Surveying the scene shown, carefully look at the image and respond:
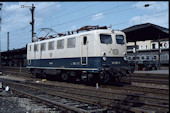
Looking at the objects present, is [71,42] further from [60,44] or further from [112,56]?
[112,56]

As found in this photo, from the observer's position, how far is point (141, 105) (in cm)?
725

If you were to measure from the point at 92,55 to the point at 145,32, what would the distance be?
543 inches

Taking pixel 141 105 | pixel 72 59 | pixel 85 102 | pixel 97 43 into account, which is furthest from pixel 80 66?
pixel 141 105

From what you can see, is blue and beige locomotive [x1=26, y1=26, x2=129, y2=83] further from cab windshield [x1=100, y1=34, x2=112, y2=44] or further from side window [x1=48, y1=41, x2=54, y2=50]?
side window [x1=48, y1=41, x2=54, y2=50]

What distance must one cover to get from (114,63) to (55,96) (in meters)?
4.71

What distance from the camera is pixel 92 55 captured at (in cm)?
1253

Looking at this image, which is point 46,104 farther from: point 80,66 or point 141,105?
point 80,66

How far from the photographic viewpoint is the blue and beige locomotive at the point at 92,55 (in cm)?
1240

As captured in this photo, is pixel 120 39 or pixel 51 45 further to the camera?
pixel 51 45

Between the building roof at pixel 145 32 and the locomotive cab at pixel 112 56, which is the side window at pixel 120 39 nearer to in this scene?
the locomotive cab at pixel 112 56

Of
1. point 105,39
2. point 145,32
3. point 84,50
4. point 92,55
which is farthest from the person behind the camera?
point 145,32

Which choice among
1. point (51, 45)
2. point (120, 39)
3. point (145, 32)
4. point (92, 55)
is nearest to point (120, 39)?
point (120, 39)

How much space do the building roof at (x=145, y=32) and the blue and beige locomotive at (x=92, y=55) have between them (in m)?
9.18

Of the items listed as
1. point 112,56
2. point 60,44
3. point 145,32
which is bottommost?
point 112,56
